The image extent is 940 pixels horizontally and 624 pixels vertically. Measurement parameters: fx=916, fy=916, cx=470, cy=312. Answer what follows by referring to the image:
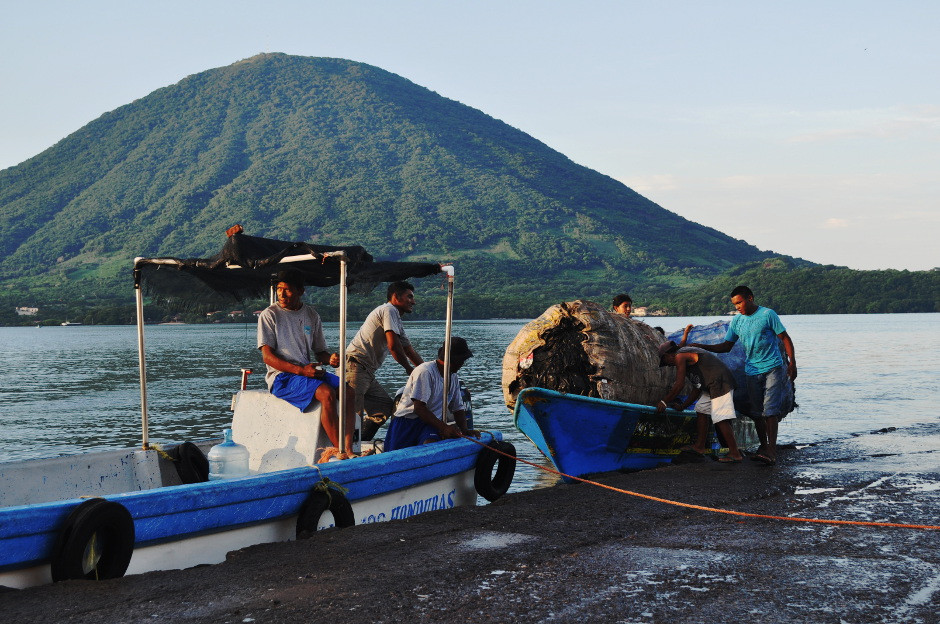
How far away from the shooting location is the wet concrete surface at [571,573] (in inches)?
200

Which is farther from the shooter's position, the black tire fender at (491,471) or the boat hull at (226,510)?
the black tire fender at (491,471)

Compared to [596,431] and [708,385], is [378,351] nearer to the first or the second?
[596,431]

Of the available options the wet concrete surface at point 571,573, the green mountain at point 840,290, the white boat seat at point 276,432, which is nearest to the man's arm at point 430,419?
the wet concrete surface at point 571,573

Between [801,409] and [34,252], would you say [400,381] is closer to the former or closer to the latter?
[801,409]

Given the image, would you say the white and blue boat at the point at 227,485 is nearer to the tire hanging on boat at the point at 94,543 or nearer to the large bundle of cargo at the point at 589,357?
the tire hanging on boat at the point at 94,543

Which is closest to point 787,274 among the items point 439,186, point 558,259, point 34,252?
point 558,259

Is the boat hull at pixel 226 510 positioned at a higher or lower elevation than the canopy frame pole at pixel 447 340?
lower

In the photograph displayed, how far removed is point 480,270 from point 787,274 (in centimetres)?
4420

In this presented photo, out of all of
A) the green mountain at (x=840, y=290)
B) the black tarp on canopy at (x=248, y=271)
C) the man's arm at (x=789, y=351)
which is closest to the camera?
the black tarp on canopy at (x=248, y=271)

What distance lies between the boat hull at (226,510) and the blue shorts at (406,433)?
0.84 feet

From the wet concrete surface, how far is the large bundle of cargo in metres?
2.32

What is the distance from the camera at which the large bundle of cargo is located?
11.0 meters

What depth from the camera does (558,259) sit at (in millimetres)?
151250

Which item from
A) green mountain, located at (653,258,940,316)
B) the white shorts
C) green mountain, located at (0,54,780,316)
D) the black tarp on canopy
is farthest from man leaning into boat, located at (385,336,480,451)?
green mountain, located at (653,258,940,316)
